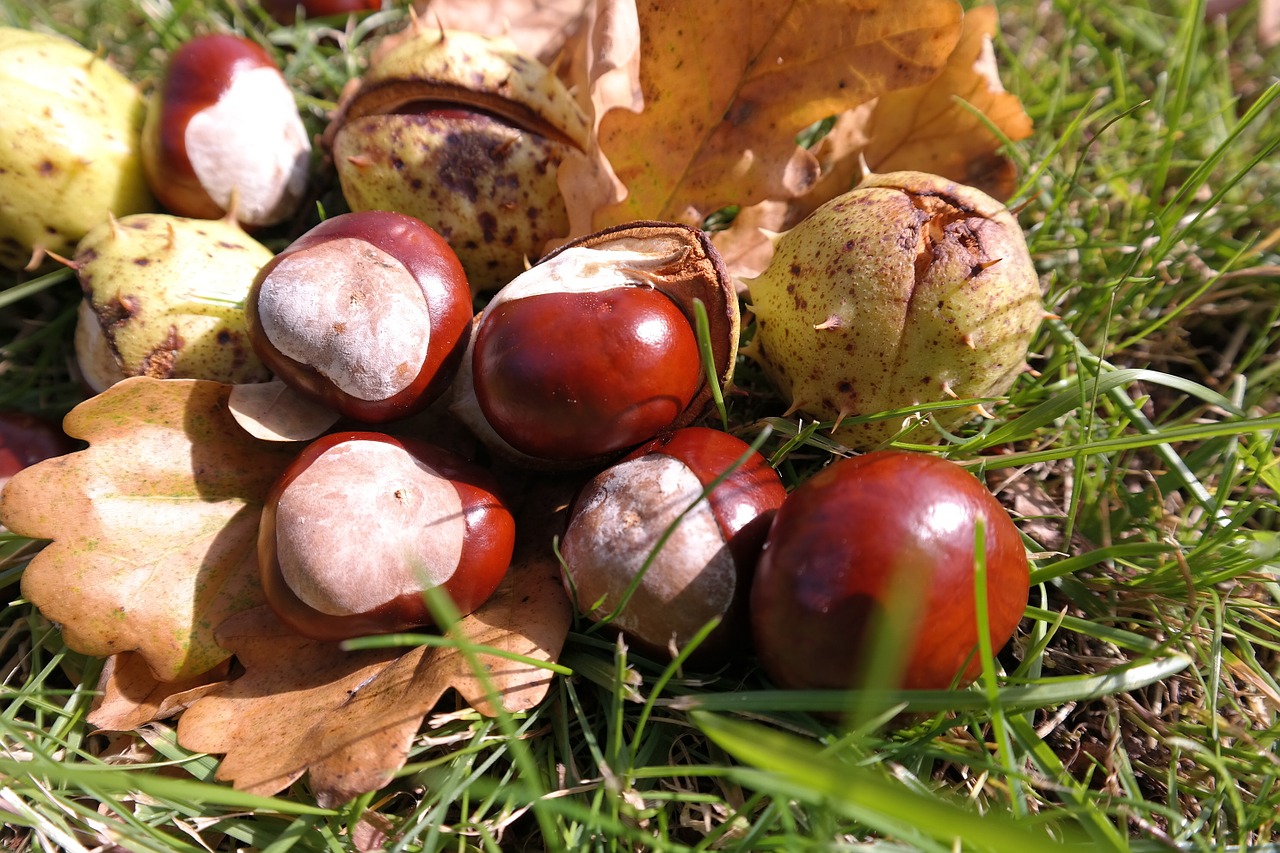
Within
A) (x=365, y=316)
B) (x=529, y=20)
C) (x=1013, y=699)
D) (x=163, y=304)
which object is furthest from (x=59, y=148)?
(x=1013, y=699)

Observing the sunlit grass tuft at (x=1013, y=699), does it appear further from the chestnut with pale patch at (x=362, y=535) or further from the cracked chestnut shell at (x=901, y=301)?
the chestnut with pale patch at (x=362, y=535)

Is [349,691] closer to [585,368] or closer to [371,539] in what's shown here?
[371,539]

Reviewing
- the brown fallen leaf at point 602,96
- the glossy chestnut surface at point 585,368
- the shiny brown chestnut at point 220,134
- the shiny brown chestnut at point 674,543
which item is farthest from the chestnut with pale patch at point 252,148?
Result: the shiny brown chestnut at point 674,543

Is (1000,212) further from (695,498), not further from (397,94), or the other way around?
(397,94)

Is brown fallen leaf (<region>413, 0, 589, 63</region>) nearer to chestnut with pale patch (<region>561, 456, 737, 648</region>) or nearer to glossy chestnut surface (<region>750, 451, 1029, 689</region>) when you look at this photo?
chestnut with pale patch (<region>561, 456, 737, 648</region>)

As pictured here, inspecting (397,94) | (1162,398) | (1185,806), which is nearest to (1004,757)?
(1185,806)

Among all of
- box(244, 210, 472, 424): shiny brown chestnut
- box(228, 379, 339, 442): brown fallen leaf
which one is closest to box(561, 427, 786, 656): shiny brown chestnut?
box(244, 210, 472, 424): shiny brown chestnut
